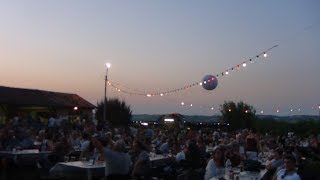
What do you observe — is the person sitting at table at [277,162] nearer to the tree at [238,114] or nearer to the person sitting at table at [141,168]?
the person sitting at table at [141,168]

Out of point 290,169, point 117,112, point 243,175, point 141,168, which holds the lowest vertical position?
point 243,175

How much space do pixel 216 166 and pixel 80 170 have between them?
3437mm

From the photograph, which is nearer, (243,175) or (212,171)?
(212,171)

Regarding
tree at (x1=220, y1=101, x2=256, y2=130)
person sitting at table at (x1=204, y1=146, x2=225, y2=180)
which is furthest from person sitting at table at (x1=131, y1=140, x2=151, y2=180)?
tree at (x1=220, y1=101, x2=256, y2=130)

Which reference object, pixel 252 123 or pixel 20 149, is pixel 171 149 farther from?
pixel 252 123

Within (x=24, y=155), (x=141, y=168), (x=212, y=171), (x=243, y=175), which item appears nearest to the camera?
(x=212, y=171)

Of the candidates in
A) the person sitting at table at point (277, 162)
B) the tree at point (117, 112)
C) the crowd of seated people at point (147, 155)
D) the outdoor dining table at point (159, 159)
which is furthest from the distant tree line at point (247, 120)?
the person sitting at table at point (277, 162)

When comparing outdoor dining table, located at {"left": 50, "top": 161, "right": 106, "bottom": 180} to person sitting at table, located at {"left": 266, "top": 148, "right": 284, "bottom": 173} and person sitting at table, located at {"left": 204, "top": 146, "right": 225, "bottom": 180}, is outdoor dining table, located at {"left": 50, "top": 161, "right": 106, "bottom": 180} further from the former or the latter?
person sitting at table, located at {"left": 266, "top": 148, "right": 284, "bottom": 173}

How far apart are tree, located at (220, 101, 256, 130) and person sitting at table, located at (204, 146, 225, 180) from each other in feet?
105

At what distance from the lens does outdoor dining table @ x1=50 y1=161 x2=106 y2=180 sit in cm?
1048

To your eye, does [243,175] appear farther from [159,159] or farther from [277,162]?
[159,159]

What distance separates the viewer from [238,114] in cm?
4150

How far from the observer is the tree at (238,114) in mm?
40794

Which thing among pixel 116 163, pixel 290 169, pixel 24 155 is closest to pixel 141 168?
pixel 116 163
